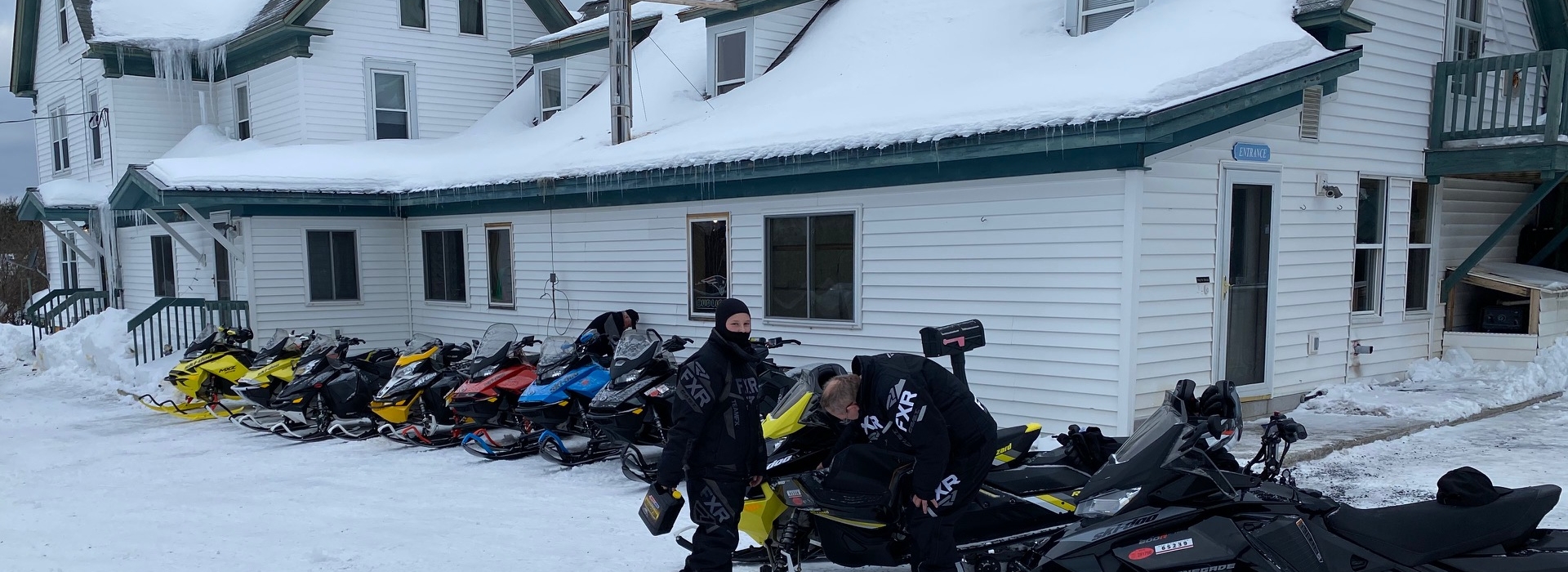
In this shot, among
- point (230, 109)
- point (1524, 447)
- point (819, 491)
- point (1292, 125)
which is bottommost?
point (1524, 447)

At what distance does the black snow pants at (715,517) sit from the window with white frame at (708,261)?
560 cm

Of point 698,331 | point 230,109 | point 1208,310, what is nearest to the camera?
point 1208,310

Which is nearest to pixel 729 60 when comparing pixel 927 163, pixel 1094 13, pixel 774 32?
pixel 774 32

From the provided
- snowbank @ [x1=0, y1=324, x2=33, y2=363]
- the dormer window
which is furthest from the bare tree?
the dormer window

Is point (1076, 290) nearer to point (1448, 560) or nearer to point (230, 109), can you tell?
point (1448, 560)

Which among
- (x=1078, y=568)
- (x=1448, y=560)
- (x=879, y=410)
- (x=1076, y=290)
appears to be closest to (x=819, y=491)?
(x=879, y=410)

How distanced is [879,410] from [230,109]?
1673 cm

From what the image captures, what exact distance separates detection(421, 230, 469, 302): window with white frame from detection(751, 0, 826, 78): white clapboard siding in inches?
186

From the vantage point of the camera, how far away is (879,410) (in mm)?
4086

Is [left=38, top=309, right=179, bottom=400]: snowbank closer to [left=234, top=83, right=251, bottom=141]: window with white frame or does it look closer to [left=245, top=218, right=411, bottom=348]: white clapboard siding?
[left=245, top=218, right=411, bottom=348]: white clapboard siding

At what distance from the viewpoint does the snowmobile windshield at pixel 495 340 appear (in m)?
8.79

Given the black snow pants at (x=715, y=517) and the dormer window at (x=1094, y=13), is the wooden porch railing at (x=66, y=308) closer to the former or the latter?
the dormer window at (x=1094, y=13)

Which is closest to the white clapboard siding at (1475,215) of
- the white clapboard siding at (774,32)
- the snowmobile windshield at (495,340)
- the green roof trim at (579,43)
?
the white clapboard siding at (774,32)

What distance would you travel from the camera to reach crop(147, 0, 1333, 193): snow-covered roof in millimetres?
7195
